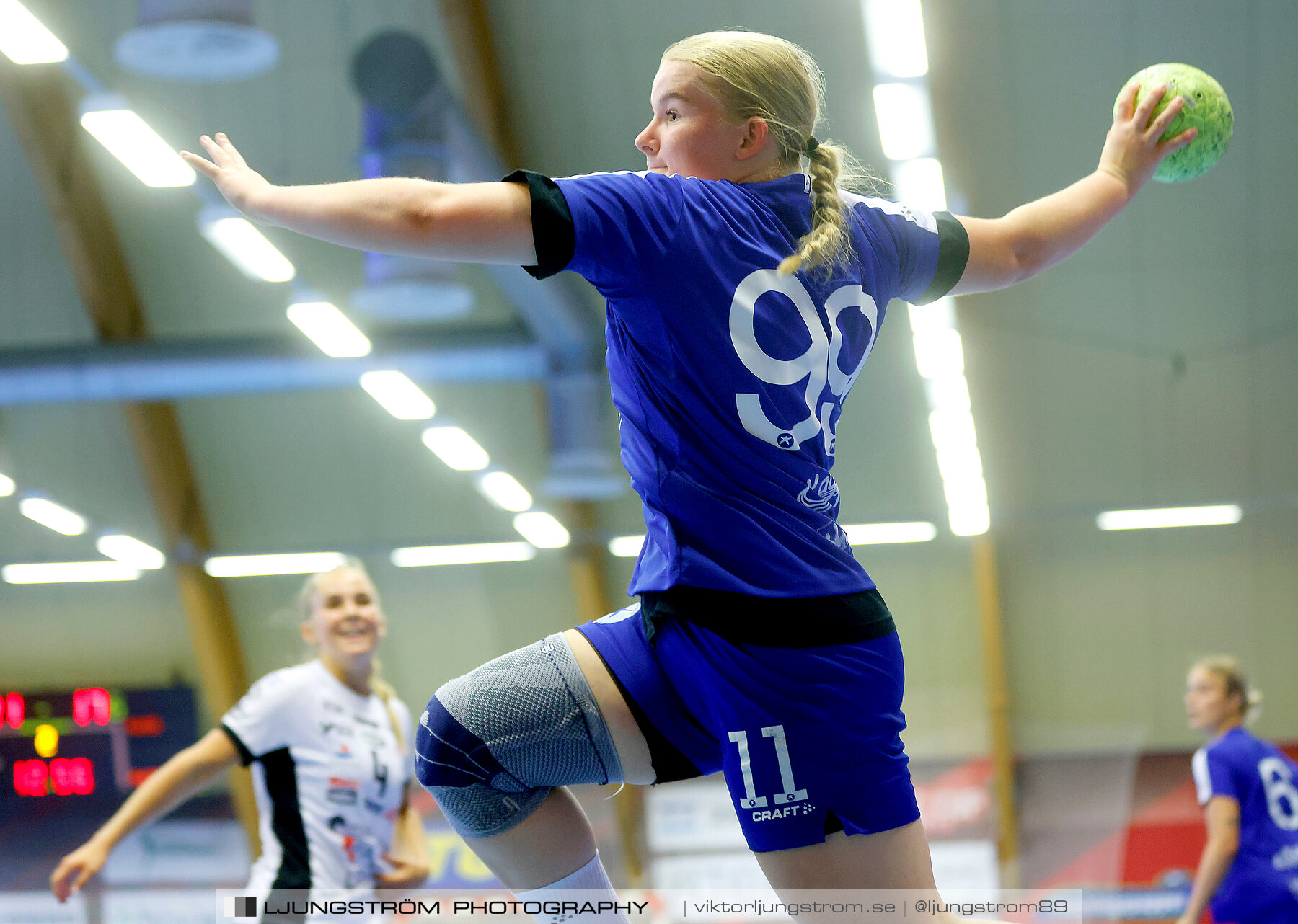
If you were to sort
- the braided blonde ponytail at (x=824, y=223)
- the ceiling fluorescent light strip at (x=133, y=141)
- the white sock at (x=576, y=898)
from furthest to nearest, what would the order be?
the ceiling fluorescent light strip at (x=133, y=141) → the white sock at (x=576, y=898) → the braided blonde ponytail at (x=824, y=223)

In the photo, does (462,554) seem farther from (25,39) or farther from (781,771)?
(781,771)

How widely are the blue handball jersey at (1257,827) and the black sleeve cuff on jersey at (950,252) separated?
3.86m

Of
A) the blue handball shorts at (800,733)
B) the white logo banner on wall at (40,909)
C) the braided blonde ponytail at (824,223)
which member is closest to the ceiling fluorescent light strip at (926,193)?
the braided blonde ponytail at (824,223)

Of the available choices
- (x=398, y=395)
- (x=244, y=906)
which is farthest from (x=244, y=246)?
(x=244, y=906)

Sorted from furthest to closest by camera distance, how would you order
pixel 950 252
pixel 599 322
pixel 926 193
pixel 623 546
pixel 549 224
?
pixel 623 546, pixel 599 322, pixel 926 193, pixel 950 252, pixel 549 224

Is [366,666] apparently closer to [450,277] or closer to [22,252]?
[450,277]

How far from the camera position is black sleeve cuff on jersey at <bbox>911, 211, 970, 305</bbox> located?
2104 mm

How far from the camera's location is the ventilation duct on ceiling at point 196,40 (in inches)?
270

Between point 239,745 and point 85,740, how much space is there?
353 inches

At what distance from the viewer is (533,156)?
996 centimetres

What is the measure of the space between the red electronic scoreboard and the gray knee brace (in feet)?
32.8

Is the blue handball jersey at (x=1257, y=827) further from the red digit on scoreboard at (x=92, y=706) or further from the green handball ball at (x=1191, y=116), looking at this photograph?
the red digit on scoreboard at (x=92, y=706)

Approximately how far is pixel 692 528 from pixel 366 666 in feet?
8.81

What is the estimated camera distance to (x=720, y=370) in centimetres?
179
